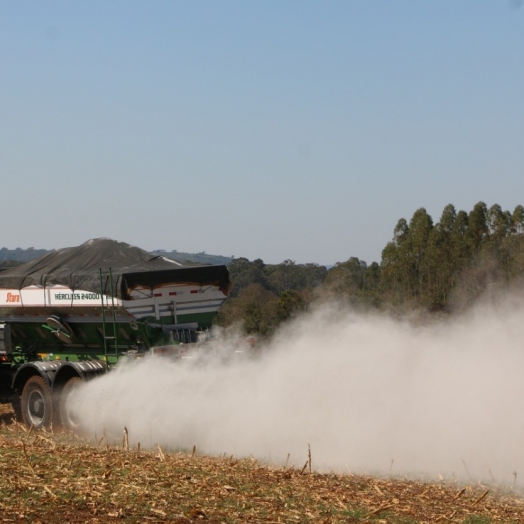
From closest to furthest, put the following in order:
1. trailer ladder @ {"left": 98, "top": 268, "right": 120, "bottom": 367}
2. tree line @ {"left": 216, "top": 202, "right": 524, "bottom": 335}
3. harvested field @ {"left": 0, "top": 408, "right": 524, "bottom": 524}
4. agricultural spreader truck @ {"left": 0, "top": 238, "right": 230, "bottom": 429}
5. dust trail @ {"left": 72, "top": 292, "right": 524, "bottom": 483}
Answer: harvested field @ {"left": 0, "top": 408, "right": 524, "bottom": 524}, dust trail @ {"left": 72, "top": 292, "right": 524, "bottom": 483}, trailer ladder @ {"left": 98, "top": 268, "right": 120, "bottom": 367}, agricultural spreader truck @ {"left": 0, "top": 238, "right": 230, "bottom": 429}, tree line @ {"left": 216, "top": 202, "right": 524, "bottom": 335}

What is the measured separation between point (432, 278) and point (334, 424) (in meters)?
43.7

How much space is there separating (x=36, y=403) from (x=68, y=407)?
4.06 ft

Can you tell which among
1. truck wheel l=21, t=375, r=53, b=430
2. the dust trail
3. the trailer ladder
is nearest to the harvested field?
the dust trail

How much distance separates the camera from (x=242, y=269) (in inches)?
3595

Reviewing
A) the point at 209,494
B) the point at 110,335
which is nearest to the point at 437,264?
the point at 110,335

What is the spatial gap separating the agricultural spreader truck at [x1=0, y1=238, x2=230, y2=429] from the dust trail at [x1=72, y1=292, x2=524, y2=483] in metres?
0.83

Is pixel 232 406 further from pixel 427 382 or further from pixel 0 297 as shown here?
pixel 0 297

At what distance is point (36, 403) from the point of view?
18844mm

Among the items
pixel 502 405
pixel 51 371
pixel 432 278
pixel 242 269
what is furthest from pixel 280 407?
pixel 242 269

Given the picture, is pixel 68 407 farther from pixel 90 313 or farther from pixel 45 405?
pixel 90 313

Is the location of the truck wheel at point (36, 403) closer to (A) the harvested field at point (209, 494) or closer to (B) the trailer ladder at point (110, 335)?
(B) the trailer ladder at point (110, 335)

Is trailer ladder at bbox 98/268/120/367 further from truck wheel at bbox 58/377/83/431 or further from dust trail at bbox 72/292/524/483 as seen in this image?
truck wheel at bbox 58/377/83/431

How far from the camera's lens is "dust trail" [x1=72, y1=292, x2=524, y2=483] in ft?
45.0

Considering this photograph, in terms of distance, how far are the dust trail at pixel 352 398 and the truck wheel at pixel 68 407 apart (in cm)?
39
